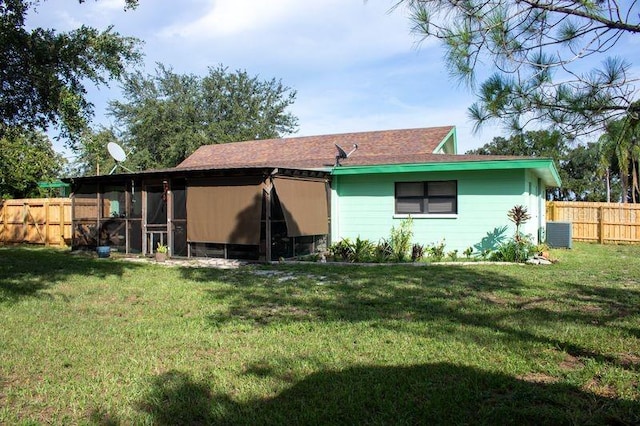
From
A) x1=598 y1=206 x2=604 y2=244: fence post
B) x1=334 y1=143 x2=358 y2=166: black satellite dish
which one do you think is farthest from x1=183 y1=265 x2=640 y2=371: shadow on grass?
x1=598 y1=206 x2=604 y2=244: fence post

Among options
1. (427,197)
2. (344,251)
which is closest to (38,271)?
(344,251)

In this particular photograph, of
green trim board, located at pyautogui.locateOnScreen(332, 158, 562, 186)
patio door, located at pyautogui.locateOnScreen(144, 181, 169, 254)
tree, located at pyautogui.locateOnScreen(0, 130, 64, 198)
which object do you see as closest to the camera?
green trim board, located at pyautogui.locateOnScreen(332, 158, 562, 186)

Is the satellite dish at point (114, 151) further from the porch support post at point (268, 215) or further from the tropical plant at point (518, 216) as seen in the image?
the tropical plant at point (518, 216)

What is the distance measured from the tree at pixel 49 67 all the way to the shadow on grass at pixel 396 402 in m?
6.48

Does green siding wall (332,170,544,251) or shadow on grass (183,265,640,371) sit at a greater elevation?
green siding wall (332,170,544,251)

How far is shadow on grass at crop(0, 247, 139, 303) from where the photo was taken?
26.9ft

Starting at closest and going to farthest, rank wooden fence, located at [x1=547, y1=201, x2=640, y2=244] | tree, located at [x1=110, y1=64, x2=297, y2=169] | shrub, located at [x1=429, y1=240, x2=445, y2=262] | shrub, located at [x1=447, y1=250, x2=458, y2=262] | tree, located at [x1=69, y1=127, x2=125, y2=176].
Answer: shrub, located at [x1=447, y1=250, x2=458, y2=262] < shrub, located at [x1=429, y1=240, x2=445, y2=262] < wooden fence, located at [x1=547, y1=201, x2=640, y2=244] < tree, located at [x1=69, y1=127, x2=125, y2=176] < tree, located at [x1=110, y1=64, x2=297, y2=169]

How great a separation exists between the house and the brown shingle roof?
1486 millimetres

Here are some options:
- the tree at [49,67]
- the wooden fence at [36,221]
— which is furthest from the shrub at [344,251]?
the wooden fence at [36,221]

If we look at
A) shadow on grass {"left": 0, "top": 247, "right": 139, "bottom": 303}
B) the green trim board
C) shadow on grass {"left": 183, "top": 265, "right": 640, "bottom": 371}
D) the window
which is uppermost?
the green trim board

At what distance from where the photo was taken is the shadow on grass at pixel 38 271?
820cm

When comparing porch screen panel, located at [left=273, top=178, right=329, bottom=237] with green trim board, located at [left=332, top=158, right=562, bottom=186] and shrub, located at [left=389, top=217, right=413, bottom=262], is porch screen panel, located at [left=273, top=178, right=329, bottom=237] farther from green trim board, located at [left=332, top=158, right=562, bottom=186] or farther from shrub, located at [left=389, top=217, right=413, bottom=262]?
shrub, located at [left=389, top=217, right=413, bottom=262]

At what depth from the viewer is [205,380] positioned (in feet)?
13.3

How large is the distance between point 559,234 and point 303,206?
9.07 meters
